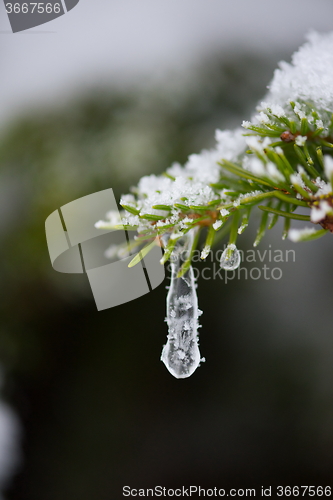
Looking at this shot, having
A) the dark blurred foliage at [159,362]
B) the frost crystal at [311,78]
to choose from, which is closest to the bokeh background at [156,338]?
the dark blurred foliage at [159,362]

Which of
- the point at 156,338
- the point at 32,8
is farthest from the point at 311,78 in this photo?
the point at 32,8

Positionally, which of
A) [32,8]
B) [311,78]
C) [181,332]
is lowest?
[181,332]

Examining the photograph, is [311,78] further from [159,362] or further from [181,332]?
[159,362]

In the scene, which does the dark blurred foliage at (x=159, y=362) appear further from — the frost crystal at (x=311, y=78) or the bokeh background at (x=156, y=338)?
the frost crystal at (x=311, y=78)

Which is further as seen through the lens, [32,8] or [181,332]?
[32,8]

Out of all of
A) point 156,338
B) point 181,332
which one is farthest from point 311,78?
point 156,338

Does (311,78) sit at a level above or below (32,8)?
below

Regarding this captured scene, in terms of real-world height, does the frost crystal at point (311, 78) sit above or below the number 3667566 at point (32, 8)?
below

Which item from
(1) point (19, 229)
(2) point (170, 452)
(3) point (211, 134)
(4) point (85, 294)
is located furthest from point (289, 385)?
(1) point (19, 229)
